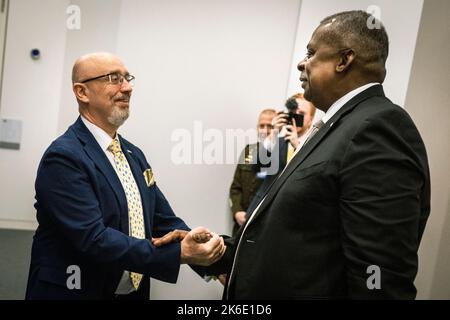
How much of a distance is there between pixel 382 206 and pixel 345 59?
1.48 feet

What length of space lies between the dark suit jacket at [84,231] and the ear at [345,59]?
84cm

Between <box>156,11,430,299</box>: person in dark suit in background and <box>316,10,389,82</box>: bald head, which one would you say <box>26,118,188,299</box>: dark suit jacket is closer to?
<box>156,11,430,299</box>: person in dark suit in background

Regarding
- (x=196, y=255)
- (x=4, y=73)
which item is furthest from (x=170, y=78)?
(x=196, y=255)

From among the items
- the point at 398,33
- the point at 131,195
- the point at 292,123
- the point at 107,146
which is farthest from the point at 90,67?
the point at 398,33

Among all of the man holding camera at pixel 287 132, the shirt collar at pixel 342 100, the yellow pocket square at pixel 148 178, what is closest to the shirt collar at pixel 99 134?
the yellow pocket square at pixel 148 178

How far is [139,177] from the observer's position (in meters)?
1.52

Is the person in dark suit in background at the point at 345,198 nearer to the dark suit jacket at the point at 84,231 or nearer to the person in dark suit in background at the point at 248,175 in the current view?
the dark suit jacket at the point at 84,231

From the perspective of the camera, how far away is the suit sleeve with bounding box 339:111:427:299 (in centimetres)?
86

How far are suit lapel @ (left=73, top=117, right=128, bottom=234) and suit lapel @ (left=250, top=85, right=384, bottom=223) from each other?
54 cm

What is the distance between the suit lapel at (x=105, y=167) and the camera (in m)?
1.32

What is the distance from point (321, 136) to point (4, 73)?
2371 millimetres

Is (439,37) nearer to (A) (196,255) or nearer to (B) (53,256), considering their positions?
(A) (196,255)

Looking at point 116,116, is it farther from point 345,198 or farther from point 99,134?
point 345,198

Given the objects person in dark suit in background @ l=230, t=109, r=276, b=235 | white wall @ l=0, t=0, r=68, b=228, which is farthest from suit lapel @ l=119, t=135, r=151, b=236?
white wall @ l=0, t=0, r=68, b=228
